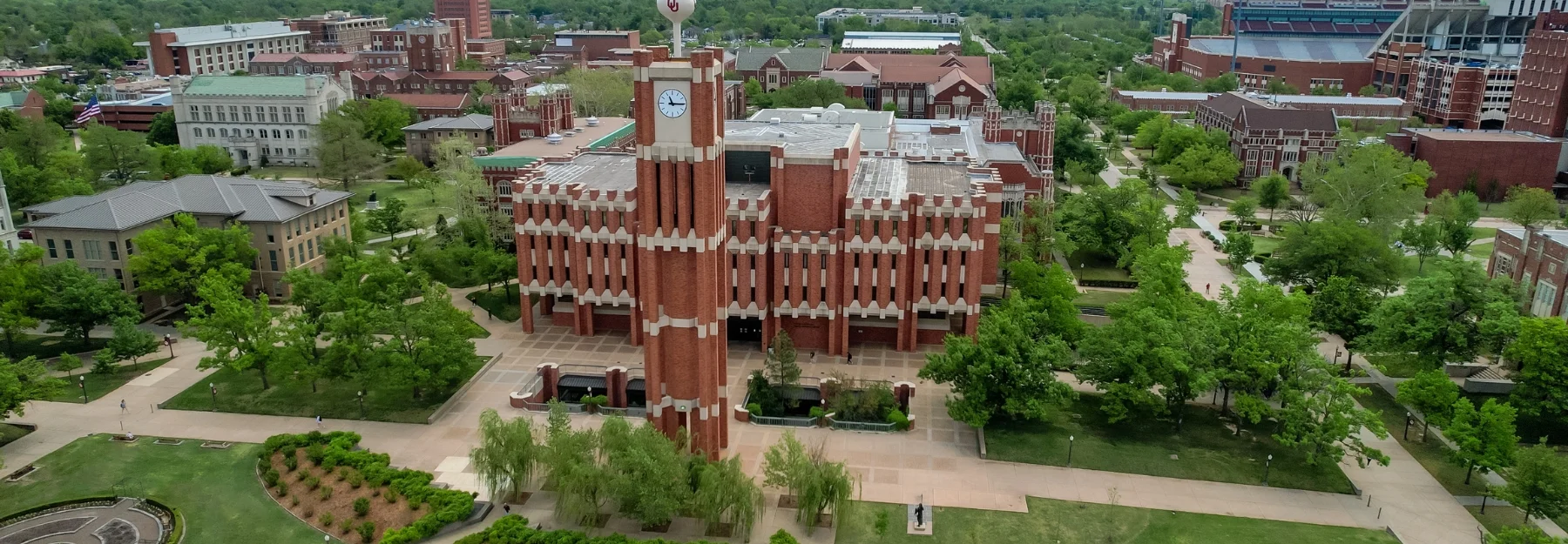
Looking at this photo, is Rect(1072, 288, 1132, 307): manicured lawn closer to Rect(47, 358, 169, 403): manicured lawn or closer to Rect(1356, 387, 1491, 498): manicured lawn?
Rect(1356, 387, 1491, 498): manicured lawn

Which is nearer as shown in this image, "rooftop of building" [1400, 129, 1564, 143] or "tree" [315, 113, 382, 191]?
"tree" [315, 113, 382, 191]

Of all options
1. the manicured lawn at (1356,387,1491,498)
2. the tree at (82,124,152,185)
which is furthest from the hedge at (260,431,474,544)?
the tree at (82,124,152,185)

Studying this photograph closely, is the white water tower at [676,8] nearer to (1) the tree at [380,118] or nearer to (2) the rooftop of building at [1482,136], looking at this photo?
(1) the tree at [380,118]

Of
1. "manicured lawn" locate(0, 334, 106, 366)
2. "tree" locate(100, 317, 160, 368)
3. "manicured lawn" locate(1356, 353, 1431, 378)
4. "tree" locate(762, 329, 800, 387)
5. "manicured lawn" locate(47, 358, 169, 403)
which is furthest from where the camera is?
"manicured lawn" locate(0, 334, 106, 366)

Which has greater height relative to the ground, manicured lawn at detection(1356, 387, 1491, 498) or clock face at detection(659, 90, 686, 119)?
clock face at detection(659, 90, 686, 119)

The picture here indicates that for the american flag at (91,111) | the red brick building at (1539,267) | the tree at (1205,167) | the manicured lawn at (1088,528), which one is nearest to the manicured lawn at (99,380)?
the manicured lawn at (1088,528)

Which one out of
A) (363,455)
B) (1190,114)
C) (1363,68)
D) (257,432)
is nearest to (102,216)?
(257,432)

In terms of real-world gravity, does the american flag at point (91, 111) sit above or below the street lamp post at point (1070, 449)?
above
